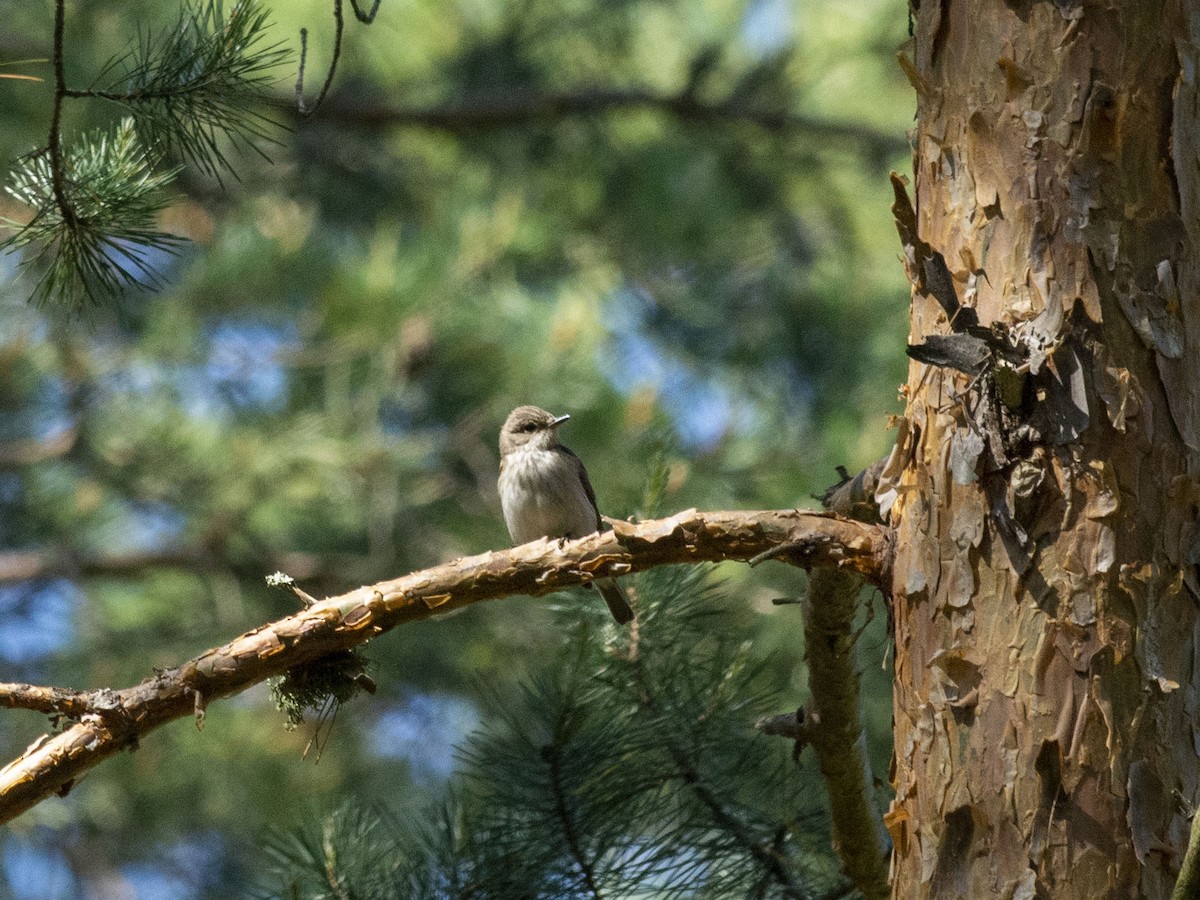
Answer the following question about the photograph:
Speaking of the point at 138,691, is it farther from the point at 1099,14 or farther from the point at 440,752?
the point at 440,752

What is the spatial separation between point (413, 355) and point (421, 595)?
465cm

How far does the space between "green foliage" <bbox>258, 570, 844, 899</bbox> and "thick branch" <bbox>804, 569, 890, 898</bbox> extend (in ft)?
0.86

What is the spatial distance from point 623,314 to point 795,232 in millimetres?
1403

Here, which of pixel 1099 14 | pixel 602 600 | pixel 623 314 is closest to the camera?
pixel 1099 14

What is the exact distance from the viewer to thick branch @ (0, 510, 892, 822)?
231 cm

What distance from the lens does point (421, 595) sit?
238 centimetres

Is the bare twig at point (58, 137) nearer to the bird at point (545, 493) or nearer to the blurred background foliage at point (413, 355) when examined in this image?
the bird at point (545, 493)

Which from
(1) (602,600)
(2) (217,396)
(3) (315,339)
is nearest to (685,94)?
(3) (315,339)

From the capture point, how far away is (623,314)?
8.81m

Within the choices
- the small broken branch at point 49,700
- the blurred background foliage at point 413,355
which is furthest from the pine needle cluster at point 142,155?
the blurred background foliage at point 413,355

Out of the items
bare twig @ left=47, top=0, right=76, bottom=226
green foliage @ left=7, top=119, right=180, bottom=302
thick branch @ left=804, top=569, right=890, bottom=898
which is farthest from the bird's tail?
bare twig @ left=47, top=0, right=76, bottom=226

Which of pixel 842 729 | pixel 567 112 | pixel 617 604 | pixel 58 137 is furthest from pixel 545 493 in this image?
pixel 567 112

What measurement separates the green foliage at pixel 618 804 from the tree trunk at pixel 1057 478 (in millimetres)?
909

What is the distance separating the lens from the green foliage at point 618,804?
299cm
